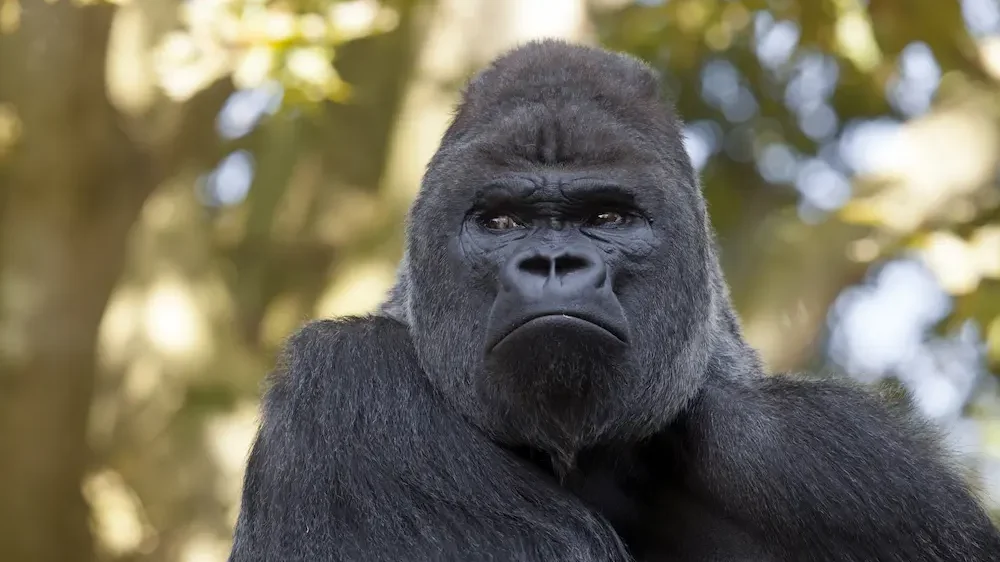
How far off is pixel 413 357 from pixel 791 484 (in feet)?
3.42

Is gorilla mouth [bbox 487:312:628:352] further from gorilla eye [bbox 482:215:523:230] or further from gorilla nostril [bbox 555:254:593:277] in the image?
gorilla eye [bbox 482:215:523:230]

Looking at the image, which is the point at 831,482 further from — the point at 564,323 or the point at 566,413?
the point at 564,323

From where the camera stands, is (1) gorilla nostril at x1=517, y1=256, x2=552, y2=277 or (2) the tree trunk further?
(2) the tree trunk

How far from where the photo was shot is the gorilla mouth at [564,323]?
274 centimetres

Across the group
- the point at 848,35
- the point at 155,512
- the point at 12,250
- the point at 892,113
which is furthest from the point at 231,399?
the point at 892,113

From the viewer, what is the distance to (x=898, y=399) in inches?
131

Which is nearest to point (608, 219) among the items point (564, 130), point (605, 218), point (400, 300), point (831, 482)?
point (605, 218)

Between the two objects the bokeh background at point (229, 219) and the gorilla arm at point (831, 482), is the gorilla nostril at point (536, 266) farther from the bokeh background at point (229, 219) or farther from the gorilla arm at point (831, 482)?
the bokeh background at point (229, 219)

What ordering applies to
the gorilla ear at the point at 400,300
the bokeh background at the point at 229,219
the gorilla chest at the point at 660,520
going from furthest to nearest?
1. the bokeh background at the point at 229,219
2. the gorilla ear at the point at 400,300
3. the gorilla chest at the point at 660,520

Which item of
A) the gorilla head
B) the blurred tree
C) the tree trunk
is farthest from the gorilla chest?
the tree trunk

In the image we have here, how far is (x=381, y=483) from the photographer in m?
2.86

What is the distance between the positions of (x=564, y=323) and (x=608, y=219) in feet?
1.38

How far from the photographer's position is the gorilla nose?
276cm

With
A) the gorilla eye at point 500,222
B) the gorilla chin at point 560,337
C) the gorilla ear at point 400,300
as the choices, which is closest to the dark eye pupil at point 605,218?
the gorilla eye at point 500,222
